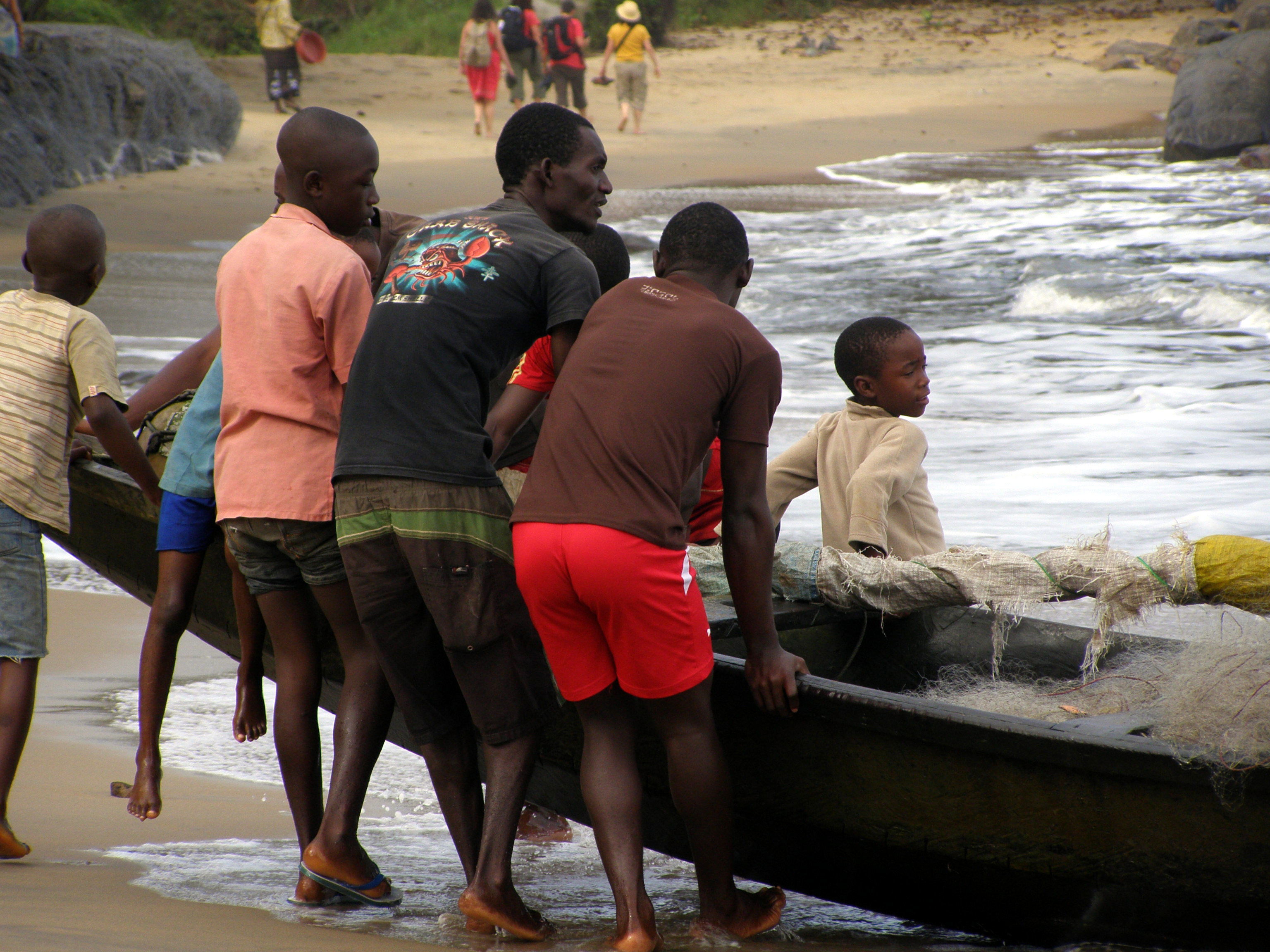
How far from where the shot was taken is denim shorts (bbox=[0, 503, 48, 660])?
332cm

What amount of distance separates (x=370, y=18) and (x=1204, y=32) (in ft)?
68.2

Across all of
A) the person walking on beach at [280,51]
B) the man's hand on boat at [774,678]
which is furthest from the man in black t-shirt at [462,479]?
the person walking on beach at [280,51]

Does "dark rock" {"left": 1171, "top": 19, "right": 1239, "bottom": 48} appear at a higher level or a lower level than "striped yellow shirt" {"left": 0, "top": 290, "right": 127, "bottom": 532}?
higher

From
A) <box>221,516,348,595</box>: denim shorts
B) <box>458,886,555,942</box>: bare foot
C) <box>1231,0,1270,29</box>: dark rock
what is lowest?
<box>458,886,555,942</box>: bare foot

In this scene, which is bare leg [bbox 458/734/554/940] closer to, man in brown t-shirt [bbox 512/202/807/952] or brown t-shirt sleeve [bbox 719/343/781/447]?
man in brown t-shirt [bbox 512/202/807/952]

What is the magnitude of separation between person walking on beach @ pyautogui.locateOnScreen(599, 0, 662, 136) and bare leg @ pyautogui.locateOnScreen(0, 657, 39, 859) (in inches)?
801

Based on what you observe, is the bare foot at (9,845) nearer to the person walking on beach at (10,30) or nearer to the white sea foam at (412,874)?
the white sea foam at (412,874)

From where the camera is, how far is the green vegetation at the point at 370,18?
91.9 feet

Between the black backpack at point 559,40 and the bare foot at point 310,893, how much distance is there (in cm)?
2028

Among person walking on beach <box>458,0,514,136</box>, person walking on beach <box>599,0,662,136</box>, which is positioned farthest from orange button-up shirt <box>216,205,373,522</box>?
person walking on beach <box>599,0,662,136</box>

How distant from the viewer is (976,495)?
7.94 meters

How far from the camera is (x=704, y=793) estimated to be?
2680 mm

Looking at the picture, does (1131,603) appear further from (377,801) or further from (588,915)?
(377,801)

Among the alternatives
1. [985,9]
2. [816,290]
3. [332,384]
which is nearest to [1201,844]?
[332,384]
